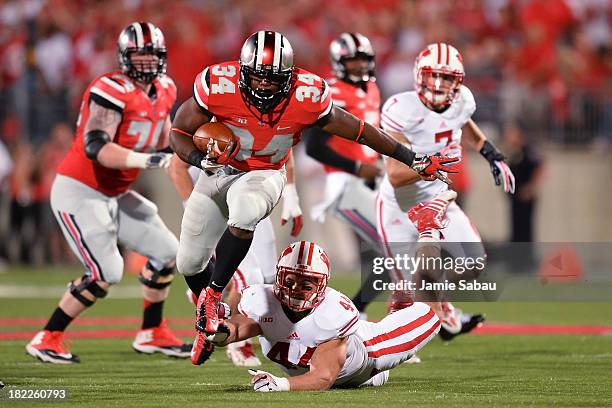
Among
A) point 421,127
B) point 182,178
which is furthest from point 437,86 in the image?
point 182,178

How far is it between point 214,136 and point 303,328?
1182 millimetres

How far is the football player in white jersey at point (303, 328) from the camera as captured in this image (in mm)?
5961

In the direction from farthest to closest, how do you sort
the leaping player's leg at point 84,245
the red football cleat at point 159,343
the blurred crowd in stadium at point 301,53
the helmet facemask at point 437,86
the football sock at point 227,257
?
the blurred crowd in stadium at point 301,53 < the red football cleat at point 159,343 < the leaping player's leg at point 84,245 < the helmet facemask at point 437,86 < the football sock at point 227,257

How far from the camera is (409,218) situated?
295 inches

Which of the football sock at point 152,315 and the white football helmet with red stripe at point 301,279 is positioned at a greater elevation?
the white football helmet with red stripe at point 301,279

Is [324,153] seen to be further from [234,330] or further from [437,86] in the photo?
[234,330]

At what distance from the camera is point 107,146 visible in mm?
7598

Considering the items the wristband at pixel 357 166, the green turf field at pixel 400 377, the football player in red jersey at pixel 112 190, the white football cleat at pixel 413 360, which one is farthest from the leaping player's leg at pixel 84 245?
the white football cleat at pixel 413 360

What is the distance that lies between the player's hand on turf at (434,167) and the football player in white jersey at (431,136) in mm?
Answer: 864

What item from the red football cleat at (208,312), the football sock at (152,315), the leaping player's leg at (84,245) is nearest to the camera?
the red football cleat at (208,312)

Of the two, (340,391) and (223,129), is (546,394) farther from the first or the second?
(223,129)

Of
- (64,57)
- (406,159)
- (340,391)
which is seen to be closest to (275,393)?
(340,391)

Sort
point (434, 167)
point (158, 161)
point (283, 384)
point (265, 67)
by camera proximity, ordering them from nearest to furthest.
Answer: point (283, 384) < point (265, 67) < point (434, 167) < point (158, 161)

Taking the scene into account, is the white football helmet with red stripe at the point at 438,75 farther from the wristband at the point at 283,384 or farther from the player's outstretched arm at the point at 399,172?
the wristband at the point at 283,384
